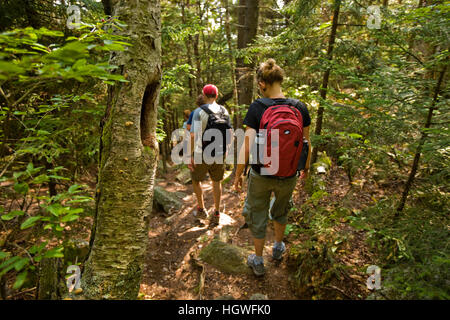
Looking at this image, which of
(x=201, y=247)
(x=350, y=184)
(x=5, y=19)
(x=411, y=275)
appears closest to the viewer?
(x=411, y=275)

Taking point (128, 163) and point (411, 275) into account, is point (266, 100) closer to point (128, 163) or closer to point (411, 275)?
point (128, 163)

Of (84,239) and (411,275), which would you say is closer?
(411,275)

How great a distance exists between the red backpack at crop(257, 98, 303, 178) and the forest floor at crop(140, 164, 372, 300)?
5.42ft

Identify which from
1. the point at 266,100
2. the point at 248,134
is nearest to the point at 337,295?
the point at 248,134

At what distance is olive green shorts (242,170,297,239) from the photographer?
2.91 metres

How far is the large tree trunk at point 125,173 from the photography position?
7.02ft

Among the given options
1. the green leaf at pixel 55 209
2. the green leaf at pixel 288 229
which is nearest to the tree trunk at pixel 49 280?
the green leaf at pixel 55 209

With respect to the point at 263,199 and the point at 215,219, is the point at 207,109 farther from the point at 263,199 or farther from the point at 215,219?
the point at 215,219

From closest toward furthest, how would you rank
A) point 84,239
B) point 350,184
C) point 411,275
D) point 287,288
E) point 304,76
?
point 411,275 → point 287,288 → point 84,239 → point 350,184 → point 304,76

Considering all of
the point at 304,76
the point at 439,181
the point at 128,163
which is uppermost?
the point at 304,76

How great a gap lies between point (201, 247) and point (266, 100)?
10.1 feet

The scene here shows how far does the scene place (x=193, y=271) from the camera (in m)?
3.69

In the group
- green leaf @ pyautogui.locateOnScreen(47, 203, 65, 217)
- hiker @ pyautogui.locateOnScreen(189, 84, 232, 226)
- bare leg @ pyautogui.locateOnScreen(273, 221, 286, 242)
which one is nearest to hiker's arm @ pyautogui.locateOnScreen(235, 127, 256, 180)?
bare leg @ pyautogui.locateOnScreen(273, 221, 286, 242)
